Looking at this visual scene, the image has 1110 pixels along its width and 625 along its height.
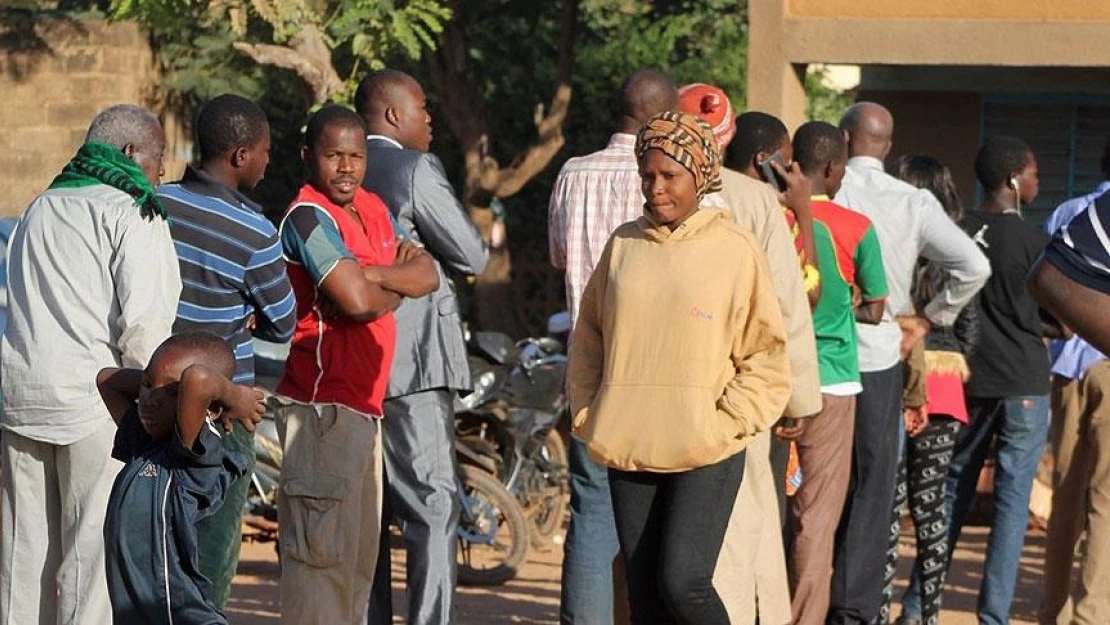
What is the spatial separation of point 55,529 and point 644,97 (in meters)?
2.32

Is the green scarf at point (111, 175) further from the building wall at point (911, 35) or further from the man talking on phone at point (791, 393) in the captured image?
the building wall at point (911, 35)

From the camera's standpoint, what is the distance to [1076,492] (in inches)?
303

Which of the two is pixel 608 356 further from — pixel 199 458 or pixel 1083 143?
pixel 1083 143

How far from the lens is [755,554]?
6.27 metres

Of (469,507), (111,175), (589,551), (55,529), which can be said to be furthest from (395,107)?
(469,507)

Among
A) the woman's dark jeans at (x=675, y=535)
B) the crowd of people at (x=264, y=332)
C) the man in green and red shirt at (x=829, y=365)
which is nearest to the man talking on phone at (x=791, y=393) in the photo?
the man in green and red shirt at (x=829, y=365)

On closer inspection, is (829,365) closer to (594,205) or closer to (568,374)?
(594,205)

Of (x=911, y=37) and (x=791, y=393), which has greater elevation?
(x=911, y=37)

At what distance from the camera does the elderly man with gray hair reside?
573cm

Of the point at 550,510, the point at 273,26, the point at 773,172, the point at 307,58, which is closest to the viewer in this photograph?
the point at 773,172

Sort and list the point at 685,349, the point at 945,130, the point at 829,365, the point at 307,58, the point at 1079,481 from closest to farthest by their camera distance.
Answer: the point at 685,349, the point at 829,365, the point at 1079,481, the point at 307,58, the point at 945,130

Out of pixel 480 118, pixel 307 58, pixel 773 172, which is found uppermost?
pixel 307 58

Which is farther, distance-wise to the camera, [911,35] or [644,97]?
[911,35]

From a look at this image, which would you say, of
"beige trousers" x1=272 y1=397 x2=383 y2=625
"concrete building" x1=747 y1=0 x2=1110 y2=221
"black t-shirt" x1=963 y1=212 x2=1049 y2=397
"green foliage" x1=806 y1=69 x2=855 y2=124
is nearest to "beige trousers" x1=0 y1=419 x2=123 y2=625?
"beige trousers" x1=272 y1=397 x2=383 y2=625
